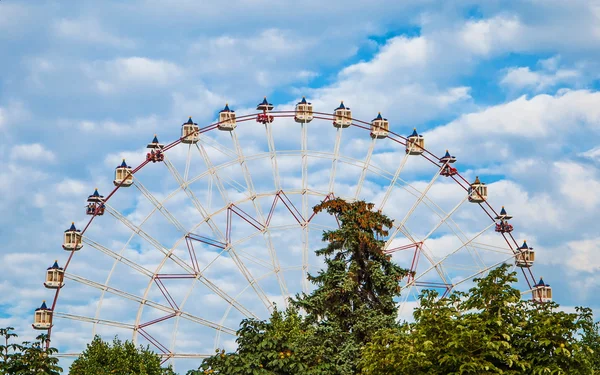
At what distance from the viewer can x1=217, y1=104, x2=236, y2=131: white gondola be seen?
143 feet

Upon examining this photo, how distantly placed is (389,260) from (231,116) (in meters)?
13.5

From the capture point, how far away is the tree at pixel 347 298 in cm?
2986

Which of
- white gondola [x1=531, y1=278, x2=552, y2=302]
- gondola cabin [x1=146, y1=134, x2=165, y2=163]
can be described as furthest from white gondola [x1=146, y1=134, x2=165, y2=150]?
white gondola [x1=531, y1=278, x2=552, y2=302]

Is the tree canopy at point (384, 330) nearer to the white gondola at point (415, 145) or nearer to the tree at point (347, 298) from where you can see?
the tree at point (347, 298)

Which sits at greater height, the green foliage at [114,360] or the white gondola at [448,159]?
the white gondola at [448,159]

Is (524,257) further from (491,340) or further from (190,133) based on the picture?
(491,340)

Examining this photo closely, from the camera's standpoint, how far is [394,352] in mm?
22422

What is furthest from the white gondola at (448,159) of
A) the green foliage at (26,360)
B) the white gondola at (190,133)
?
the green foliage at (26,360)

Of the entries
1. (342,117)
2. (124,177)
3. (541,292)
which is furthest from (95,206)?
(541,292)

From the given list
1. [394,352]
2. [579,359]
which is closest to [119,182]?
[394,352]

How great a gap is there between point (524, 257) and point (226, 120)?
1657 cm

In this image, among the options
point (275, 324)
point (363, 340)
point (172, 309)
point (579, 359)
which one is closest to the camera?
point (579, 359)

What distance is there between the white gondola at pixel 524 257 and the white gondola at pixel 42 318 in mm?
23224

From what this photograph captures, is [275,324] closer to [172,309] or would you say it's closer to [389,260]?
[389,260]
